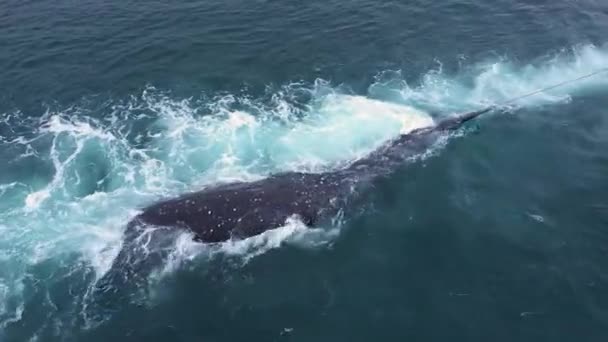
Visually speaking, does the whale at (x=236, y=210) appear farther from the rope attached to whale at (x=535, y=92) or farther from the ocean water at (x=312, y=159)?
the rope attached to whale at (x=535, y=92)

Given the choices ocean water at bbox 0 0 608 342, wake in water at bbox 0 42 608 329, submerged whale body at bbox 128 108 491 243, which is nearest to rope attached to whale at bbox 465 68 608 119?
wake in water at bbox 0 42 608 329

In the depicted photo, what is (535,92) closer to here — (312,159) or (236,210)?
(312,159)

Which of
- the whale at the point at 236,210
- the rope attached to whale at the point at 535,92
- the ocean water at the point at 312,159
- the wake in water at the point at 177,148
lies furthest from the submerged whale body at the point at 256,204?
the rope attached to whale at the point at 535,92

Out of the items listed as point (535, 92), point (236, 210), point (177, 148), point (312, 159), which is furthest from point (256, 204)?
point (535, 92)

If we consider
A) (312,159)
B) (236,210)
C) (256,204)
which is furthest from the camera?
(312,159)

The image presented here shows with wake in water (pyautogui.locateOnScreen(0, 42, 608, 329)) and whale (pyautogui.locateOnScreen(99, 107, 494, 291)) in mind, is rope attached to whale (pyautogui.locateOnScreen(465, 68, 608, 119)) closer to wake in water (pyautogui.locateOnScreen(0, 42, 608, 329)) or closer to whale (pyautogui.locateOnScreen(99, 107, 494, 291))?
wake in water (pyautogui.locateOnScreen(0, 42, 608, 329))

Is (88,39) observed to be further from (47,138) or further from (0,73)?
(47,138)
